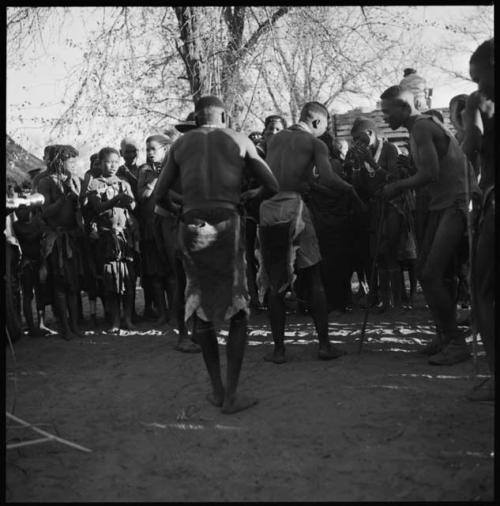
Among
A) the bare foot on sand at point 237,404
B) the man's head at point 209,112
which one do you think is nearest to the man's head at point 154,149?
the man's head at point 209,112

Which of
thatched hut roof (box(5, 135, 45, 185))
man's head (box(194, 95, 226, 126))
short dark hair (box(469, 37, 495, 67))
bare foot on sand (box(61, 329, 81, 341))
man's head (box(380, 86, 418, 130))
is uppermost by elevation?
thatched hut roof (box(5, 135, 45, 185))

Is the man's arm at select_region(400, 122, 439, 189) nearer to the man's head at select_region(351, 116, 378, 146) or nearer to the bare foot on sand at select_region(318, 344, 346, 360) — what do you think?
the bare foot on sand at select_region(318, 344, 346, 360)

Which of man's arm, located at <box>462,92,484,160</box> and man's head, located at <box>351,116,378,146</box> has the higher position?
man's head, located at <box>351,116,378,146</box>

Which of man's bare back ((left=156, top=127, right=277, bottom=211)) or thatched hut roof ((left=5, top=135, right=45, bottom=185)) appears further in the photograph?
thatched hut roof ((left=5, top=135, right=45, bottom=185))

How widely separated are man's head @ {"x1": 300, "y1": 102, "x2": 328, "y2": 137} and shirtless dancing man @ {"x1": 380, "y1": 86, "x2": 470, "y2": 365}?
1.96 feet

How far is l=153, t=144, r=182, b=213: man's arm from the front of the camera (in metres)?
4.59

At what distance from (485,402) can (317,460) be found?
1.39m

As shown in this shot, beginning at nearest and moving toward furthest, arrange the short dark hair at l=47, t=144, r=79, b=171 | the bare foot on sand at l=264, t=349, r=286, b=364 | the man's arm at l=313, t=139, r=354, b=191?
the man's arm at l=313, t=139, r=354, b=191
the bare foot on sand at l=264, t=349, r=286, b=364
the short dark hair at l=47, t=144, r=79, b=171

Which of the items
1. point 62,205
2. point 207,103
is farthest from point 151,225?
point 207,103

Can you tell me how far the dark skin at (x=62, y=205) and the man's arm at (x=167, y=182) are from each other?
2.65m

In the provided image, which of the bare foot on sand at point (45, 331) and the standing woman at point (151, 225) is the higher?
the standing woman at point (151, 225)

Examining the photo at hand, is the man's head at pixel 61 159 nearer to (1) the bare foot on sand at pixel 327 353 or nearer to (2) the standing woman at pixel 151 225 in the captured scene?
(2) the standing woman at pixel 151 225

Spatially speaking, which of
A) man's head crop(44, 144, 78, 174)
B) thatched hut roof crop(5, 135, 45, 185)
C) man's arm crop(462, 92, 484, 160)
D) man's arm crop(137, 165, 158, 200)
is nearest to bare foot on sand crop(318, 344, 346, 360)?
man's arm crop(462, 92, 484, 160)

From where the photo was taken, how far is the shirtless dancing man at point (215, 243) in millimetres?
4406
